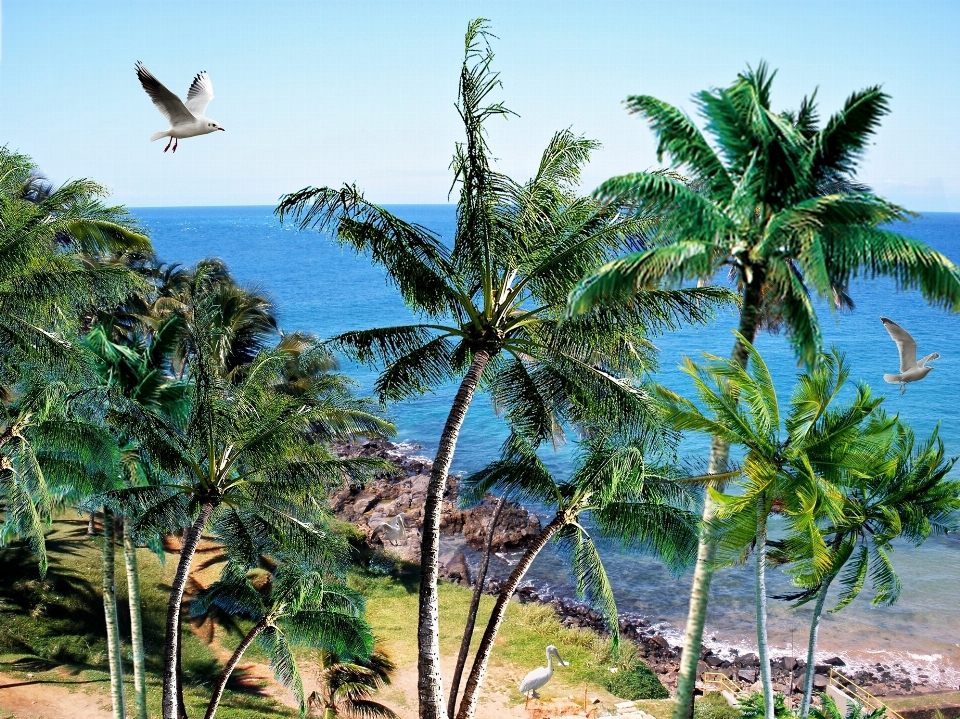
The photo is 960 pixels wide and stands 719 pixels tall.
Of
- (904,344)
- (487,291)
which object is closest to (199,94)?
(487,291)

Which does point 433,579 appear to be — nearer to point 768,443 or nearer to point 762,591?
point 762,591

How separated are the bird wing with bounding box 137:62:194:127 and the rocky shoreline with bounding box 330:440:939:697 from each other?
8.43m

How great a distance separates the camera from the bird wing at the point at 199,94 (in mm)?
12953

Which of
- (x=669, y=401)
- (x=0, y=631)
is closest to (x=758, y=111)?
(x=669, y=401)

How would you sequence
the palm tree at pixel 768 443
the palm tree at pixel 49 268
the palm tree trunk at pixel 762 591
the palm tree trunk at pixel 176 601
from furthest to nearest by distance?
the palm tree at pixel 49 268
the palm tree trunk at pixel 176 601
the palm tree trunk at pixel 762 591
the palm tree at pixel 768 443

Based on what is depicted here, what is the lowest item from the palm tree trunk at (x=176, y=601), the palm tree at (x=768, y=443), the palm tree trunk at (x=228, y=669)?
the palm tree trunk at (x=228, y=669)

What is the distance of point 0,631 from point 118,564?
440 cm

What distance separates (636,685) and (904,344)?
37.4 ft

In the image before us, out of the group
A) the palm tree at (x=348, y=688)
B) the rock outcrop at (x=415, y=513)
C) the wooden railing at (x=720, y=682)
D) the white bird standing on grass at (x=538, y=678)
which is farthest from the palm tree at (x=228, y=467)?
the rock outcrop at (x=415, y=513)

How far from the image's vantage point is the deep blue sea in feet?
84.8

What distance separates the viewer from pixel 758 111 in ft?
32.2

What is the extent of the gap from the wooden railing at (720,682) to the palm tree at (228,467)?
1039 cm

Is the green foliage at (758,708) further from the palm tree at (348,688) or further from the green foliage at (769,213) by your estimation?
the green foliage at (769,213)

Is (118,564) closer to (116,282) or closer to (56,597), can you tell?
(56,597)
